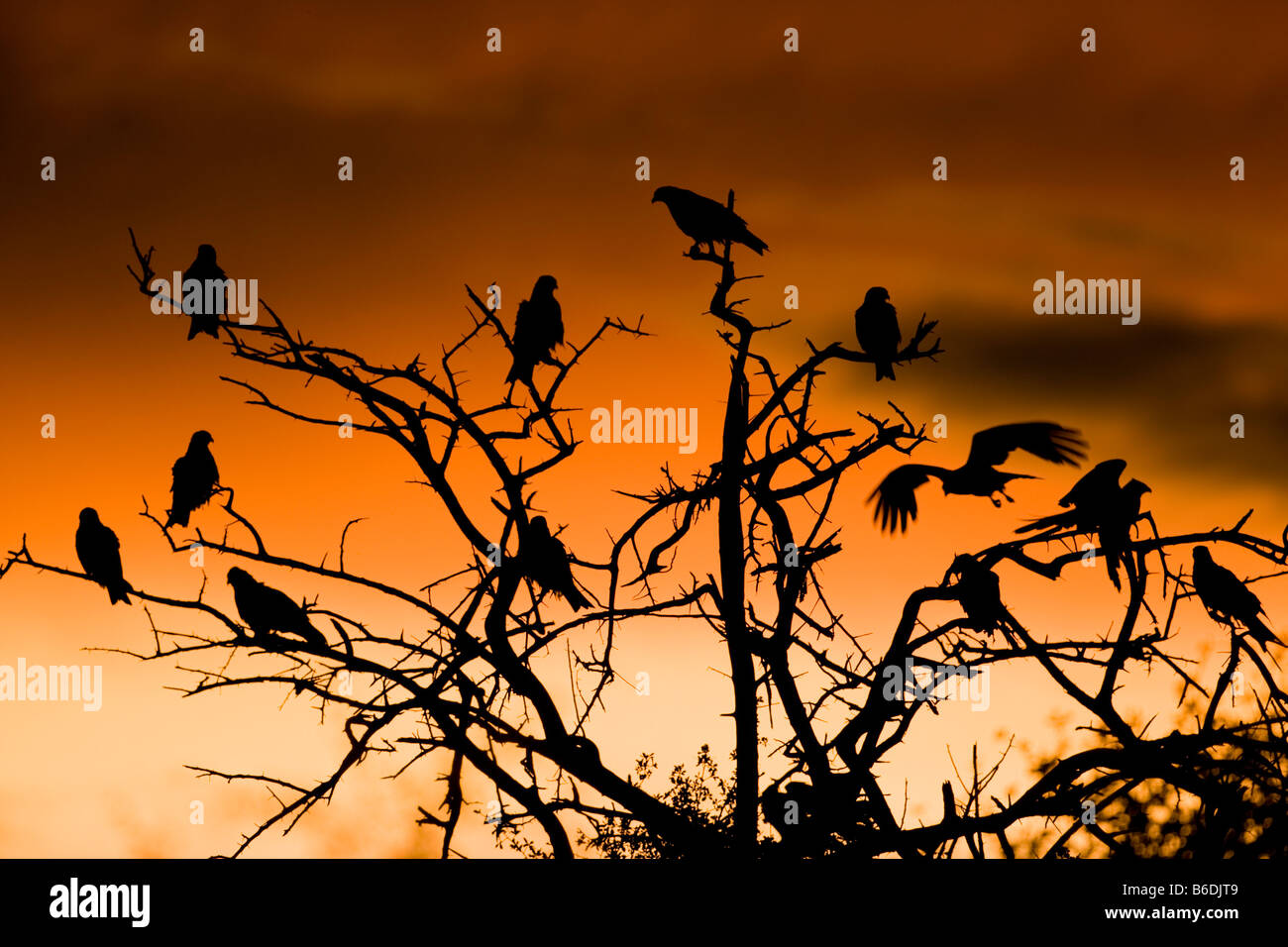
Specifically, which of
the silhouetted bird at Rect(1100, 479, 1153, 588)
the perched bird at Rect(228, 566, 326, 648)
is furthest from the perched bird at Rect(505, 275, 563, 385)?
the silhouetted bird at Rect(1100, 479, 1153, 588)

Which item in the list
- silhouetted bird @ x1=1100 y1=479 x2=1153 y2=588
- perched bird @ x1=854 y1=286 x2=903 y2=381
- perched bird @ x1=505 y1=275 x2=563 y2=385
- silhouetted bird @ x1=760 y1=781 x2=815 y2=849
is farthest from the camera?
perched bird @ x1=854 y1=286 x2=903 y2=381

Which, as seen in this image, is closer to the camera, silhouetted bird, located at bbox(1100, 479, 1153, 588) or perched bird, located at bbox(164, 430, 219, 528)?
silhouetted bird, located at bbox(1100, 479, 1153, 588)

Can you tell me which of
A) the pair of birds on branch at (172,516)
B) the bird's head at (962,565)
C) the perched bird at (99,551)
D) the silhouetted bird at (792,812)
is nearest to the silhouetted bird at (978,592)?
the bird's head at (962,565)

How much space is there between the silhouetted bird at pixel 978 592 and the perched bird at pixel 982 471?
87 centimetres

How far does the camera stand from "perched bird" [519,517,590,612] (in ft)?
18.3

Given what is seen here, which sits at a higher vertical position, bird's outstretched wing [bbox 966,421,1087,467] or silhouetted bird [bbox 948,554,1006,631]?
bird's outstretched wing [bbox 966,421,1087,467]

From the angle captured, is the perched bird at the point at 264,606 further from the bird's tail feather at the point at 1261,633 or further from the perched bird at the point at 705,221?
the bird's tail feather at the point at 1261,633

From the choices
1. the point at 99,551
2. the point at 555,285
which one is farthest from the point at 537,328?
the point at 99,551

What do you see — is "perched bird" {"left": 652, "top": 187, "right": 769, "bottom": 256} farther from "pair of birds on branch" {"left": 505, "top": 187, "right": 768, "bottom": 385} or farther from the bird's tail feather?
the bird's tail feather

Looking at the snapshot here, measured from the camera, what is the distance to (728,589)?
5832 millimetres

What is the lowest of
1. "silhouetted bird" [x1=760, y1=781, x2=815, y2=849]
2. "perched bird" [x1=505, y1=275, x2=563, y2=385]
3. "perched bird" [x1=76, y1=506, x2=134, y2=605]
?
"silhouetted bird" [x1=760, y1=781, x2=815, y2=849]
